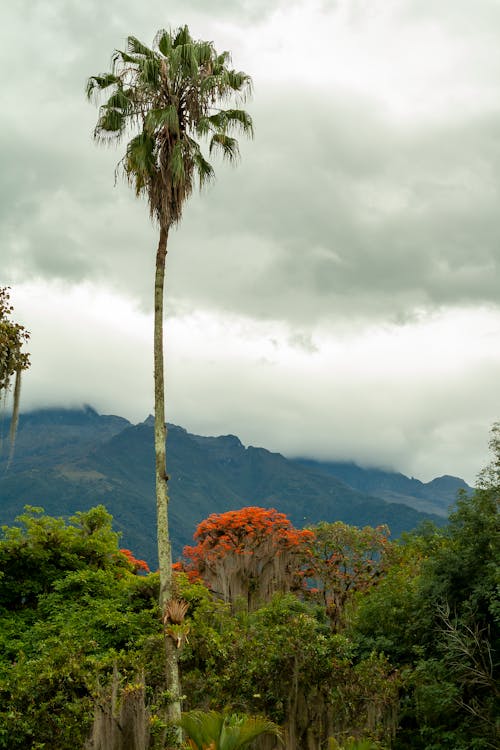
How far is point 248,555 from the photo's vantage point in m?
37.2

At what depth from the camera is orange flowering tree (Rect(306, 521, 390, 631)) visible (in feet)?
136

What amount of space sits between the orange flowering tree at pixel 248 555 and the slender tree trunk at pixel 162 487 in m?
18.7

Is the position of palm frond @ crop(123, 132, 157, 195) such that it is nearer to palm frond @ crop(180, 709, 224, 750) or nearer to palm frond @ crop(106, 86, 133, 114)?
palm frond @ crop(106, 86, 133, 114)

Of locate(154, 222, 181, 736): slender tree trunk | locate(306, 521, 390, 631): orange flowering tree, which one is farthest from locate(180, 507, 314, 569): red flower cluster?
locate(154, 222, 181, 736): slender tree trunk

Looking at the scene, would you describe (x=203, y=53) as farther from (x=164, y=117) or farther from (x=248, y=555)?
(x=248, y=555)

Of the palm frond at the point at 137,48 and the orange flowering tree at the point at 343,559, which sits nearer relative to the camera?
the palm frond at the point at 137,48

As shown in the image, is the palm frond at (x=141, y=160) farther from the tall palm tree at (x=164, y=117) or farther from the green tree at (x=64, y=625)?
the green tree at (x=64, y=625)

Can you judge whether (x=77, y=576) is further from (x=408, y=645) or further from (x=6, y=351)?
(x=408, y=645)

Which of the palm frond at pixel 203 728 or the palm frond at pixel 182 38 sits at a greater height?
the palm frond at pixel 182 38

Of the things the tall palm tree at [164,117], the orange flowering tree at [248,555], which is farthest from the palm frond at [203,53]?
the orange flowering tree at [248,555]

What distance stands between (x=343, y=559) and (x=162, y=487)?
28.9 m

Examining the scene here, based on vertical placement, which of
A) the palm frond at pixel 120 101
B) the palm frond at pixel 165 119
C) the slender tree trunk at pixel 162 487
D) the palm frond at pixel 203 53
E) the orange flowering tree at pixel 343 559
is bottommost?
the orange flowering tree at pixel 343 559

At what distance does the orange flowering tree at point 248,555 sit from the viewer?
3516 cm

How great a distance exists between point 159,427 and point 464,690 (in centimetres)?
1176
